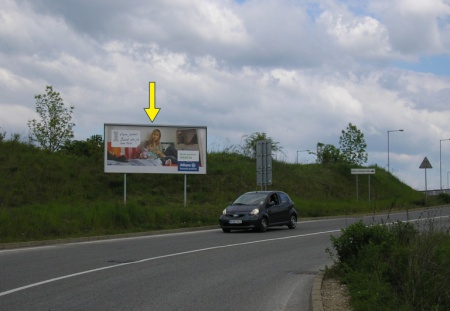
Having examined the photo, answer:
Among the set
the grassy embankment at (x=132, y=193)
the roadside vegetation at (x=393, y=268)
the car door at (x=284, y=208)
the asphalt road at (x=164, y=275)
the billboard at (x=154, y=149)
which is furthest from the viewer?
the billboard at (x=154, y=149)

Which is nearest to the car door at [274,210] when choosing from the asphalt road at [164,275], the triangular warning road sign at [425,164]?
the asphalt road at [164,275]

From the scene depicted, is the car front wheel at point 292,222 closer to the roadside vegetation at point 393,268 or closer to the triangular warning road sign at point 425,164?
the roadside vegetation at point 393,268

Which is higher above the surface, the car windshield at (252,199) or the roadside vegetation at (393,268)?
the car windshield at (252,199)

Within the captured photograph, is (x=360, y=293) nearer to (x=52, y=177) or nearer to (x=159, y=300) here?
(x=159, y=300)

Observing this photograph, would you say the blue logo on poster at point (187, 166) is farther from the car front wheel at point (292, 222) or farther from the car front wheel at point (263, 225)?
the car front wheel at point (263, 225)

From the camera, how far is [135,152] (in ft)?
106


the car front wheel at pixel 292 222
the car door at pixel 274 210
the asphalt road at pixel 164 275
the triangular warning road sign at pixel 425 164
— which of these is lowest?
the asphalt road at pixel 164 275

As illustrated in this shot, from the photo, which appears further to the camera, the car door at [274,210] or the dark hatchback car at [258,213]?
the car door at [274,210]

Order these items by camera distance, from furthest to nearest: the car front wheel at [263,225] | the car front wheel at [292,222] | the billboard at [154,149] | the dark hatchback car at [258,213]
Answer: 1. the billboard at [154,149]
2. the car front wheel at [292,222]
3. the car front wheel at [263,225]
4. the dark hatchback car at [258,213]

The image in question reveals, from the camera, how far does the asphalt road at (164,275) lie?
385 inches

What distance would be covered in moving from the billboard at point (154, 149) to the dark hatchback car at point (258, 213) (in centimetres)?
756

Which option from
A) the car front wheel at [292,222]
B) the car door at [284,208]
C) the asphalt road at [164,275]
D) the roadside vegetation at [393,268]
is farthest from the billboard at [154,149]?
the roadside vegetation at [393,268]

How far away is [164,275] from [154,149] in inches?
805

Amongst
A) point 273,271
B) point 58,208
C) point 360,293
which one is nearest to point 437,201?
point 58,208
